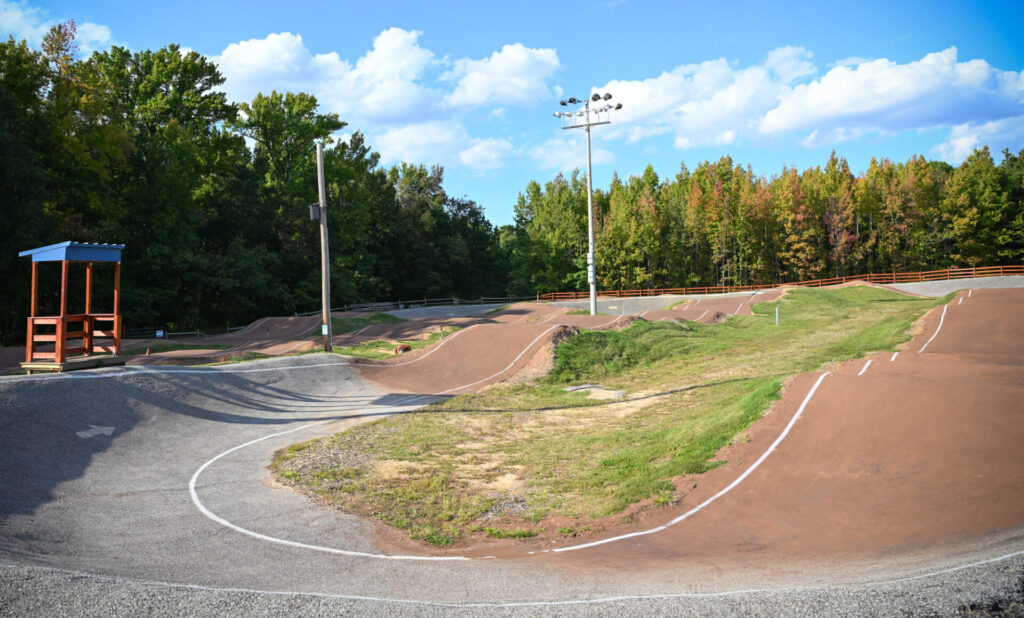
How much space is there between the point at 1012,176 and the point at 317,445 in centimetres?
7597

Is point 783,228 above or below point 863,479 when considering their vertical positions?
above

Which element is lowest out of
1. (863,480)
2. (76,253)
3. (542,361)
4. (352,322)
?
(863,480)

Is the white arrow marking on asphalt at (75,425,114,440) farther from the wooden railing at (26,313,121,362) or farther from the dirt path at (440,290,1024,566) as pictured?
the dirt path at (440,290,1024,566)

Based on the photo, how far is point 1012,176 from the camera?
60.7 m

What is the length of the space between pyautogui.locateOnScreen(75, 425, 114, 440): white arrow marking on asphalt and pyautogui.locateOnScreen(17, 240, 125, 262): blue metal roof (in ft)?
12.9

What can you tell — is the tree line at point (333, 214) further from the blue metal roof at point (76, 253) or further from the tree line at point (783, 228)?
the blue metal roof at point (76, 253)

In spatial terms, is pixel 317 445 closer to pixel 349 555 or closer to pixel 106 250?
pixel 349 555

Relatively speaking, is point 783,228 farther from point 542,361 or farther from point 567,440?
point 567,440

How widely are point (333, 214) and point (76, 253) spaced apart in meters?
39.7

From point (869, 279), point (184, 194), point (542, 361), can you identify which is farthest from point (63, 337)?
point (869, 279)

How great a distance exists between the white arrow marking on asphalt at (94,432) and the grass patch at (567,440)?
11.6ft

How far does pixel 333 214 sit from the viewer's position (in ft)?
170

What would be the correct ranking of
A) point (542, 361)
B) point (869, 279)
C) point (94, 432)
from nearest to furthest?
point (94, 432) → point (542, 361) → point (869, 279)

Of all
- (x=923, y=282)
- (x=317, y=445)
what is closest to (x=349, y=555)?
(x=317, y=445)
